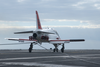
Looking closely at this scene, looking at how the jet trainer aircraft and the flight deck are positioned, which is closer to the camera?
the flight deck

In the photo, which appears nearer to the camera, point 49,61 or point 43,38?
point 49,61

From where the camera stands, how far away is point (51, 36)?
52844 millimetres

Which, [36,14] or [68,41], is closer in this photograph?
[68,41]

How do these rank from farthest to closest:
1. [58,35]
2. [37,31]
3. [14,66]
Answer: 1. [58,35]
2. [37,31]
3. [14,66]

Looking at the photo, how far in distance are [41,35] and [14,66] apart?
3062cm

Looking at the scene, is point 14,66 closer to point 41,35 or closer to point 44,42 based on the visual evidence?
point 41,35

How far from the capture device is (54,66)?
18000 millimetres

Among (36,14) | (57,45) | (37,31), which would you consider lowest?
(57,45)

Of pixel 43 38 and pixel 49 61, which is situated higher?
pixel 43 38

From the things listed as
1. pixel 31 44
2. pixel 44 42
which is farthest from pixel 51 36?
pixel 31 44

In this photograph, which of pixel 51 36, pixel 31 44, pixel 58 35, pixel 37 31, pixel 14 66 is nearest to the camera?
pixel 14 66

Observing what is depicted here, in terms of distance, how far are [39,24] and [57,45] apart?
6151mm

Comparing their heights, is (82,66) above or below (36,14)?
below

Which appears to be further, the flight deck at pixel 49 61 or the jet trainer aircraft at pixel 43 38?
the jet trainer aircraft at pixel 43 38
